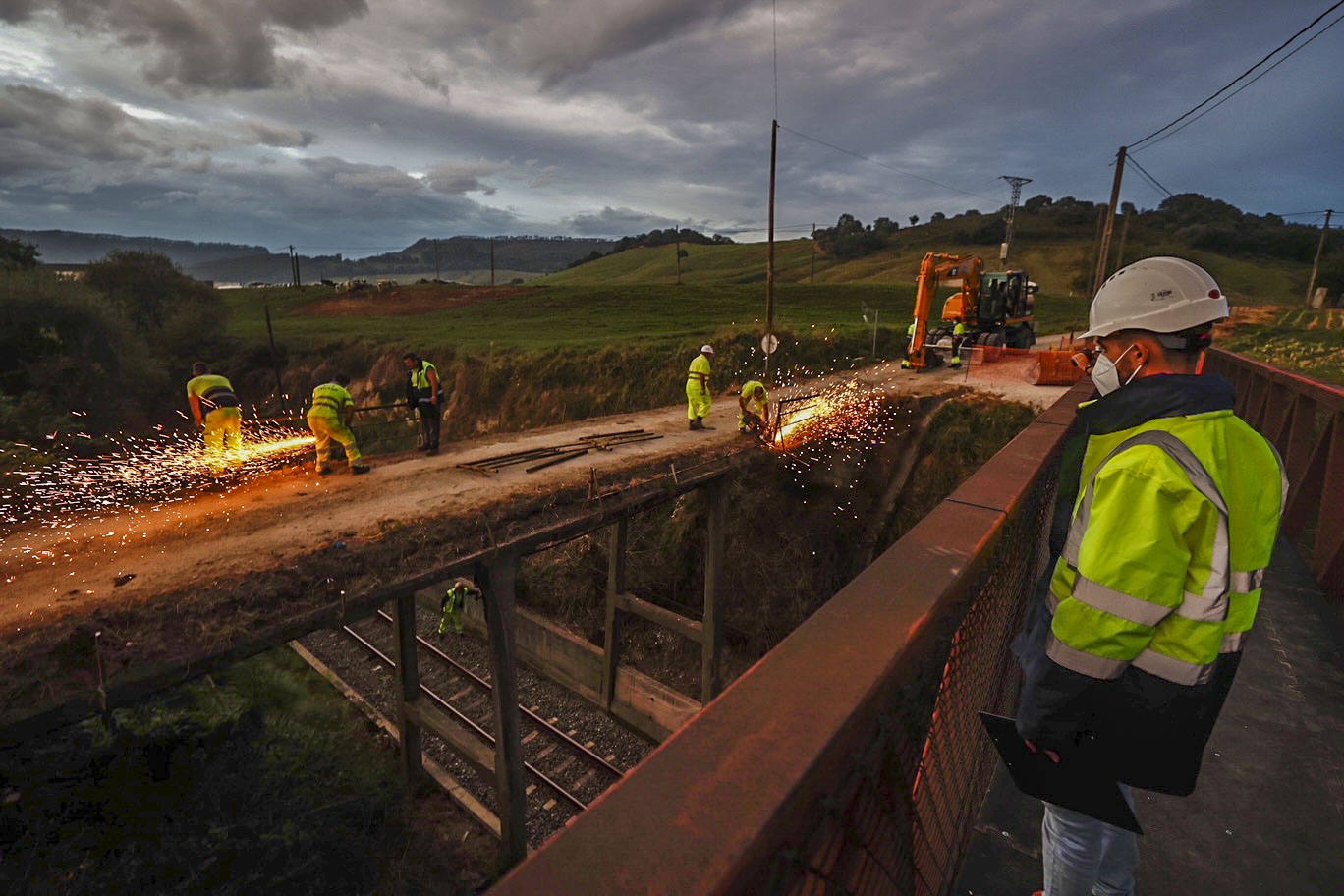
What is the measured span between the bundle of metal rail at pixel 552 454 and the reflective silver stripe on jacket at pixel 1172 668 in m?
9.61

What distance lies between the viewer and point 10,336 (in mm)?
21328

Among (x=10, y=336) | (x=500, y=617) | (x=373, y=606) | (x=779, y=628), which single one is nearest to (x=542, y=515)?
(x=500, y=617)

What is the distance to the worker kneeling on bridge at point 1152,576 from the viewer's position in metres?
1.69

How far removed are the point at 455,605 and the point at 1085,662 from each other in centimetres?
1640

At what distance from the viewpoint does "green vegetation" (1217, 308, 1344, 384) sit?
44.1 feet

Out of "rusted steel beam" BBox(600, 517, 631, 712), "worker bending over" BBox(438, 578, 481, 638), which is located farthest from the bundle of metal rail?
"worker bending over" BBox(438, 578, 481, 638)

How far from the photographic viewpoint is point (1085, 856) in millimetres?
2115

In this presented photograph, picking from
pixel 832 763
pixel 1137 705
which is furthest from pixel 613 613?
pixel 832 763

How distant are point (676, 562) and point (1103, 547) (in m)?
14.1

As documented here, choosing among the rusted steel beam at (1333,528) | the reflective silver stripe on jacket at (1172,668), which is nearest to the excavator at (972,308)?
the rusted steel beam at (1333,528)

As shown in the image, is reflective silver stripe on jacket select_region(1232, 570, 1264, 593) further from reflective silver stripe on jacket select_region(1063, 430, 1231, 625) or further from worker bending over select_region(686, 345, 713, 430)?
worker bending over select_region(686, 345, 713, 430)

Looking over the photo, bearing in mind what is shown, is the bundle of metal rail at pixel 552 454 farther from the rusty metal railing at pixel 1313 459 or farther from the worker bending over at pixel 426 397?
the rusty metal railing at pixel 1313 459

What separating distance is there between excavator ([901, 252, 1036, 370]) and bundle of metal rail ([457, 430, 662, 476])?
36.7 feet

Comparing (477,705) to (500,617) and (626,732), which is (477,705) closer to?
(626,732)
